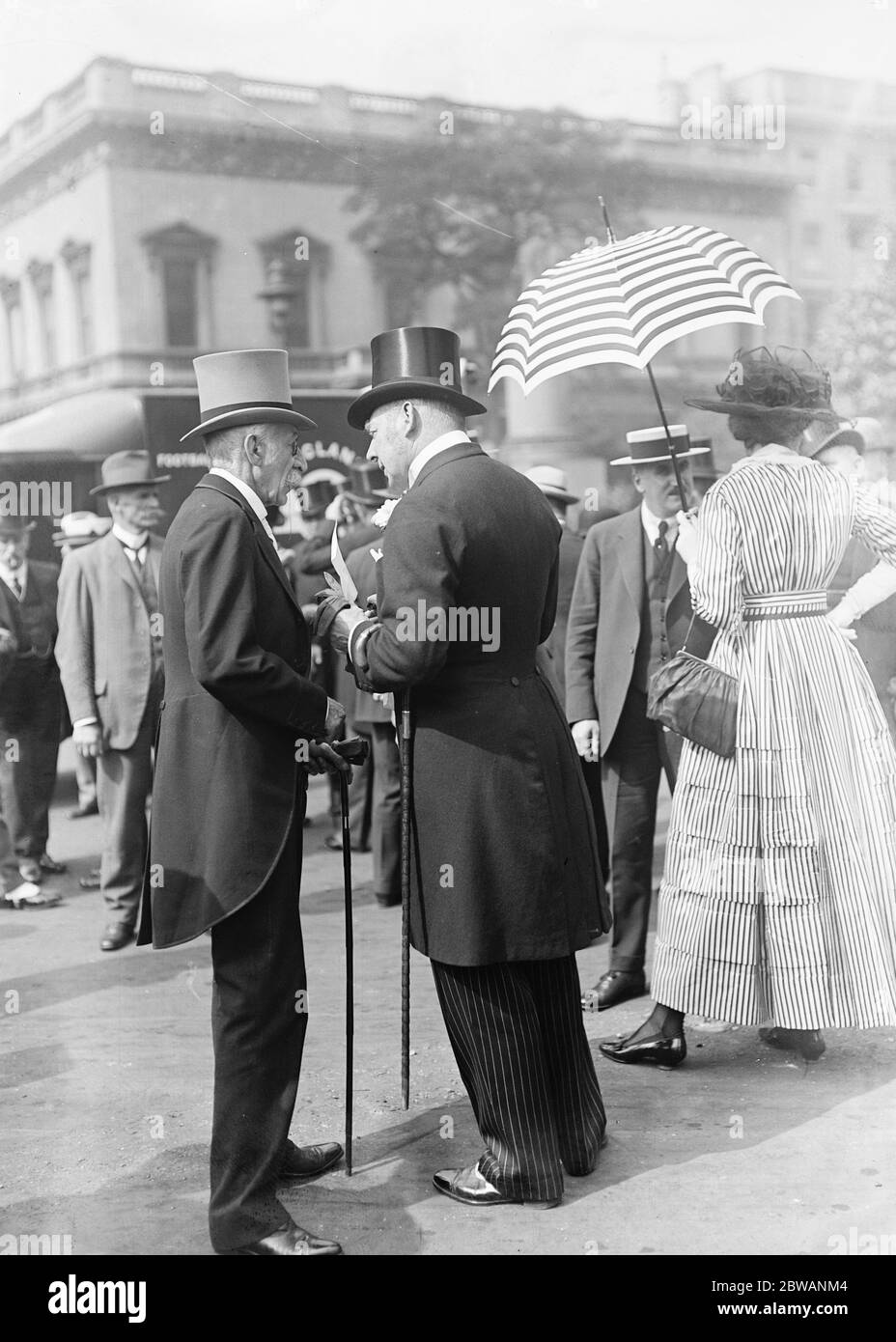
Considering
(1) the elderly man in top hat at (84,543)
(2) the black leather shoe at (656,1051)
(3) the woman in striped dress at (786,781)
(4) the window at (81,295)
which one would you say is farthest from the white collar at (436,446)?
(4) the window at (81,295)

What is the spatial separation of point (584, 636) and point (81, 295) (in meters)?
13.8

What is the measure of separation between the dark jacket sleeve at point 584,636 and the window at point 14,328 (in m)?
9.69

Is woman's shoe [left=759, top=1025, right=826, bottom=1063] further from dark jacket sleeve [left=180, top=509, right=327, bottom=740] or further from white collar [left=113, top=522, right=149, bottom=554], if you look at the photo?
white collar [left=113, top=522, right=149, bottom=554]

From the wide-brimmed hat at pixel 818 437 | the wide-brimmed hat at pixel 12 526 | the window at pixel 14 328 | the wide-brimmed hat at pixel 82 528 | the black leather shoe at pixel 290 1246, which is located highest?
the window at pixel 14 328

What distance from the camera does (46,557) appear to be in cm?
901

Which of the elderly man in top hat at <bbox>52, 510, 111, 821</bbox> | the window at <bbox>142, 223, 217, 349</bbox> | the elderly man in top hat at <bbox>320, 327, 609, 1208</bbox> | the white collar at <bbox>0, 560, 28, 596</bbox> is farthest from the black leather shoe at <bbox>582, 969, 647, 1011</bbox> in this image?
the window at <bbox>142, 223, 217, 349</bbox>

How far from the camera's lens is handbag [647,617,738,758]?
3814 millimetres

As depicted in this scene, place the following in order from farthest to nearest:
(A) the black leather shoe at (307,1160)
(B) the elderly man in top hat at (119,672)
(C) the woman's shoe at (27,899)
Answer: (C) the woman's shoe at (27,899), (B) the elderly man in top hat at (119,672), (A) the black leather shoe at (307,1160)

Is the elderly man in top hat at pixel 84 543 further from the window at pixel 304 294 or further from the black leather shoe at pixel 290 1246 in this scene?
the window at pixel 304 294

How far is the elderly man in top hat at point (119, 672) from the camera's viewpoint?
576 cm

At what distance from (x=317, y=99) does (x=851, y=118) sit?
345cm

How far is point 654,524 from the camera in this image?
4.88 metres

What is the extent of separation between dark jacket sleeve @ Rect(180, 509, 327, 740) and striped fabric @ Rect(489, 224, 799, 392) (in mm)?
1188

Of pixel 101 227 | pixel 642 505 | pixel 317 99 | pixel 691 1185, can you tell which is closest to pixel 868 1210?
pixel 691 1185
